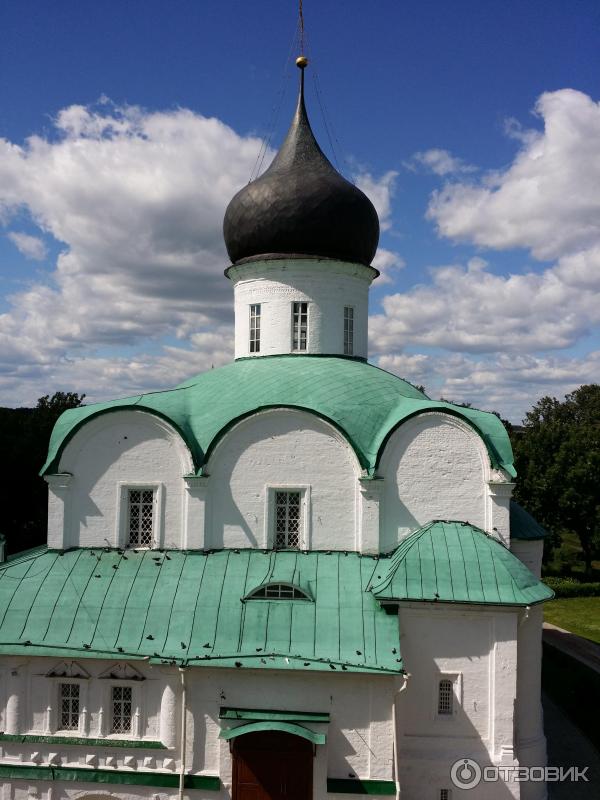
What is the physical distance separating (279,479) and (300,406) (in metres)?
1.23

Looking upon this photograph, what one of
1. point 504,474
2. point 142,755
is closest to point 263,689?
point 142,755

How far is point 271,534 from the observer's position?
35.1 feet

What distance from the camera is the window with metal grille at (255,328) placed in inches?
530

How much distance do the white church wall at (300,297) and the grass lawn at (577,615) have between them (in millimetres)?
12920

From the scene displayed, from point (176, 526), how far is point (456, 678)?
190 inches

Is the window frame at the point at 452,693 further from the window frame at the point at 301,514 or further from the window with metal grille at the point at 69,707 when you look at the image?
the window with metal grille at the point at 69,707

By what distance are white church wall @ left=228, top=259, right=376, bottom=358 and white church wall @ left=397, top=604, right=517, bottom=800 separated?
18.8 feet

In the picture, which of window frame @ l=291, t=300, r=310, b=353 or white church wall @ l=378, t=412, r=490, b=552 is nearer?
white church wall @ l=378, t=412, r=490, b=552

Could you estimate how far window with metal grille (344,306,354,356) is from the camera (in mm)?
13484

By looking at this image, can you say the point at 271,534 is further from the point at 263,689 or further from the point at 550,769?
the point at 550,769

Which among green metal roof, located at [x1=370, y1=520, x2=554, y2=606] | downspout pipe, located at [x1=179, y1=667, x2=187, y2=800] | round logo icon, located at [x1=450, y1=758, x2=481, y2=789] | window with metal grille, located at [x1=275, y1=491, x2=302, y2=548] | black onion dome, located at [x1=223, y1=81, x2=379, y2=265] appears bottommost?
round logo icon, located at [x1=450, y1=758, x2=481, y2=789]

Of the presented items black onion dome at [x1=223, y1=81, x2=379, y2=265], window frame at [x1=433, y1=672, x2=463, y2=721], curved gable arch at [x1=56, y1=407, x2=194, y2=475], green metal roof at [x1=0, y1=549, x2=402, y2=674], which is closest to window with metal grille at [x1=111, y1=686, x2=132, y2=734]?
green metal roof at [x1=0, y1=549, x2=402, y2=674]

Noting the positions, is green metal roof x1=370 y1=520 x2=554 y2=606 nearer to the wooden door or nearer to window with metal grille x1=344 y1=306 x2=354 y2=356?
the wooden door

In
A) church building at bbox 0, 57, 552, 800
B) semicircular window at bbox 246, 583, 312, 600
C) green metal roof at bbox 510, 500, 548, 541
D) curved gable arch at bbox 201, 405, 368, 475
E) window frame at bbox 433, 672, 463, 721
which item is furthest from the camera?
green metal roof at bbox 510, 500, 548, 541
